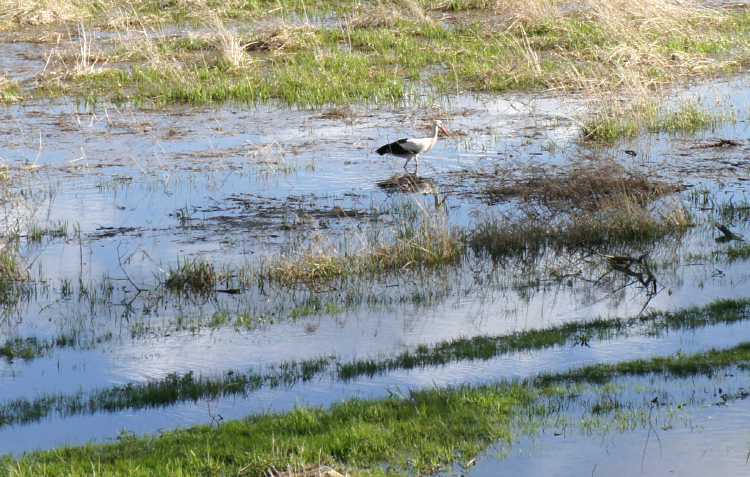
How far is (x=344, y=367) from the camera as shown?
24.7ft

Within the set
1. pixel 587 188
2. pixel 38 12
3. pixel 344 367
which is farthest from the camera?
pixel 38 12

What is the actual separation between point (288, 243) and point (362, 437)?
5511mm

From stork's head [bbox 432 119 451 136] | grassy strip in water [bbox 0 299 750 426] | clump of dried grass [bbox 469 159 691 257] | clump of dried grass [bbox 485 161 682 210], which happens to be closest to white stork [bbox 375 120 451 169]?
stork's head [bbox 432 119 451 136]

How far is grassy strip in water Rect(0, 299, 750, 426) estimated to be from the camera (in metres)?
7.01

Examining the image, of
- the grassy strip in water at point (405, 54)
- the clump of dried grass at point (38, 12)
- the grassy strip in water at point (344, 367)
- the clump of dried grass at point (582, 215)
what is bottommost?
the grassy strip in water at point (344, 367)

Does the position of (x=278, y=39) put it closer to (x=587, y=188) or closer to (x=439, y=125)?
(x=439, y=125)

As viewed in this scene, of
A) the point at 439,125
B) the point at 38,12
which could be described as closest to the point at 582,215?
the point at 439,125

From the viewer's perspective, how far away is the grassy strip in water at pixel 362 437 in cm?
543

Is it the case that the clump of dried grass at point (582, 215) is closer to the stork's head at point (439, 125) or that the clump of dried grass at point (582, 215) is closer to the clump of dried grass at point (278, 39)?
the stork's head at point (439, 125)

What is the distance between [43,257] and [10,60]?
12.7m

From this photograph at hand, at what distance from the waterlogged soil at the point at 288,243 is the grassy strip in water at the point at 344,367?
143 mm

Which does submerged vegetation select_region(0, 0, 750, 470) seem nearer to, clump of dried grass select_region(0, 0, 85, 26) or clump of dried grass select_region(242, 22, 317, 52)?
clump of dried grass select_region(242, 22, 317, 52)

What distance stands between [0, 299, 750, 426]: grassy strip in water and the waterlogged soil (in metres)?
0.14

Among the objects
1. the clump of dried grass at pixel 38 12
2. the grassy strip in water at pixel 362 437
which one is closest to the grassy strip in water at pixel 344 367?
the grassy strip in water at pixel 362 437
